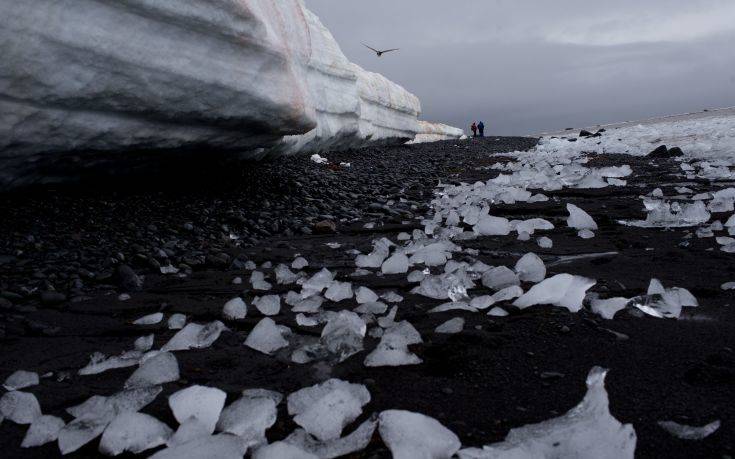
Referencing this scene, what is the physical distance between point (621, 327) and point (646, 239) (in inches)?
64.4

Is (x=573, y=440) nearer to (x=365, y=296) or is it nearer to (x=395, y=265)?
(x=365, y=296)

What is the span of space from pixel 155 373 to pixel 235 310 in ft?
2.10

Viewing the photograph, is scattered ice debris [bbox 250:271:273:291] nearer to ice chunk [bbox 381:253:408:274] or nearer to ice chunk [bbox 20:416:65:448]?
ice chunk [bbox 381:253:408:274]

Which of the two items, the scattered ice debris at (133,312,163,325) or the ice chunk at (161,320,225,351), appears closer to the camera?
the ice chunk at (161,320,225,351)

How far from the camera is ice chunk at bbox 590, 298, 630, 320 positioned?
1929 millimetres

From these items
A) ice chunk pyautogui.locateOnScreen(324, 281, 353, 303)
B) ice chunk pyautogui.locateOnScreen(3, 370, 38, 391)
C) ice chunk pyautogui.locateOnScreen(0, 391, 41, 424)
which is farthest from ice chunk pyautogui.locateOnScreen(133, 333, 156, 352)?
ice chunk pyautogui.locateOnScreen(324, 281, 353, 303)

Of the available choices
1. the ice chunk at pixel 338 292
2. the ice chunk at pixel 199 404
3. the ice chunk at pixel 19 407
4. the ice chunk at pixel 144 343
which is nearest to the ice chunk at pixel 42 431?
the ice chunk at pixel 19 407

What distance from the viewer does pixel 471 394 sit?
146 cm

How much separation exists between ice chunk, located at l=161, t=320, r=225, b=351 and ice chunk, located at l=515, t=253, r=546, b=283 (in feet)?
5.01

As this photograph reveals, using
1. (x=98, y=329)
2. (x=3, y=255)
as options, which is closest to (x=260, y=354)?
(x=98, y=329)

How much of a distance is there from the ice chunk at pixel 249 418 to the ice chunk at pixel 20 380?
80cm

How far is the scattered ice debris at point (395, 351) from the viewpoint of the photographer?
5.52 ft

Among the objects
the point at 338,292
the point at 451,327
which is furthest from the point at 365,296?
the point at 451,327

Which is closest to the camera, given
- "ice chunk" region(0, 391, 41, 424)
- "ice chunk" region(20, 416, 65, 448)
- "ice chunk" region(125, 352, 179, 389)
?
"ice chunk" region(20, 416, 65, 448)
